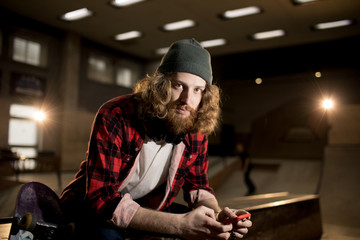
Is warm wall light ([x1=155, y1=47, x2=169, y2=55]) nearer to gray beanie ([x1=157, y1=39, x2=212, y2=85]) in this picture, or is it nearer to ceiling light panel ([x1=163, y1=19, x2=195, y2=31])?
ceiling light panel ([x1=163, y1=19, x2=195, y2=31])

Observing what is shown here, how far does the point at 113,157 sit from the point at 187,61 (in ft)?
2.23

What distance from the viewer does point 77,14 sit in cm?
962

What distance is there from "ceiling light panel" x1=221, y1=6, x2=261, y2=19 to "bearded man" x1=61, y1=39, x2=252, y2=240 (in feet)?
25.7

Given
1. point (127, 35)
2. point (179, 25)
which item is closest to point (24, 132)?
point (127, 35)

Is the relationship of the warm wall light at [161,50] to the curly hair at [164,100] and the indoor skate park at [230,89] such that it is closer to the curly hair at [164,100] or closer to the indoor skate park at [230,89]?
the indoor skate park at [230,89]

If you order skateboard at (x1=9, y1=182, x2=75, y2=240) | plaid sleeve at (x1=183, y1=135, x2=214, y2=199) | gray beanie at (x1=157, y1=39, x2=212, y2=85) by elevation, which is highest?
A: gray beanie at (x1=157, y1=39, x2=212, y2=85)

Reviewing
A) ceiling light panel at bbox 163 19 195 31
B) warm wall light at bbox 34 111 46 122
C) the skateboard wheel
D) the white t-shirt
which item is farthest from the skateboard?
warm wall light at bbox 34 111 46 122

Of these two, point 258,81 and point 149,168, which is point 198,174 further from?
point 258,81

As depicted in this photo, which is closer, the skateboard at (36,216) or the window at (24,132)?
the skateboard at (36,216)

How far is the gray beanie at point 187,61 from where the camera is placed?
1.65m

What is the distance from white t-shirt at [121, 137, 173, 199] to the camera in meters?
1.68

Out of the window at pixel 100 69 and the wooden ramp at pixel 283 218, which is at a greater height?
the window at pixel 100 69

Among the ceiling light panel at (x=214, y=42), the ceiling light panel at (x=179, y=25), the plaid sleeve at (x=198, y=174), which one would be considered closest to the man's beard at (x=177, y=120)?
the plaid sleeve at (x=198, y=174)

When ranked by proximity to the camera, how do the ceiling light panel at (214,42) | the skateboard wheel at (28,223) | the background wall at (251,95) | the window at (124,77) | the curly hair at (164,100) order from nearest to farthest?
the skateboard wheel at (28,223)
the curly hair at (164,100)
the background wall at (251,95)
the ceiling light panel at (214,42)
the window at (124,77)
